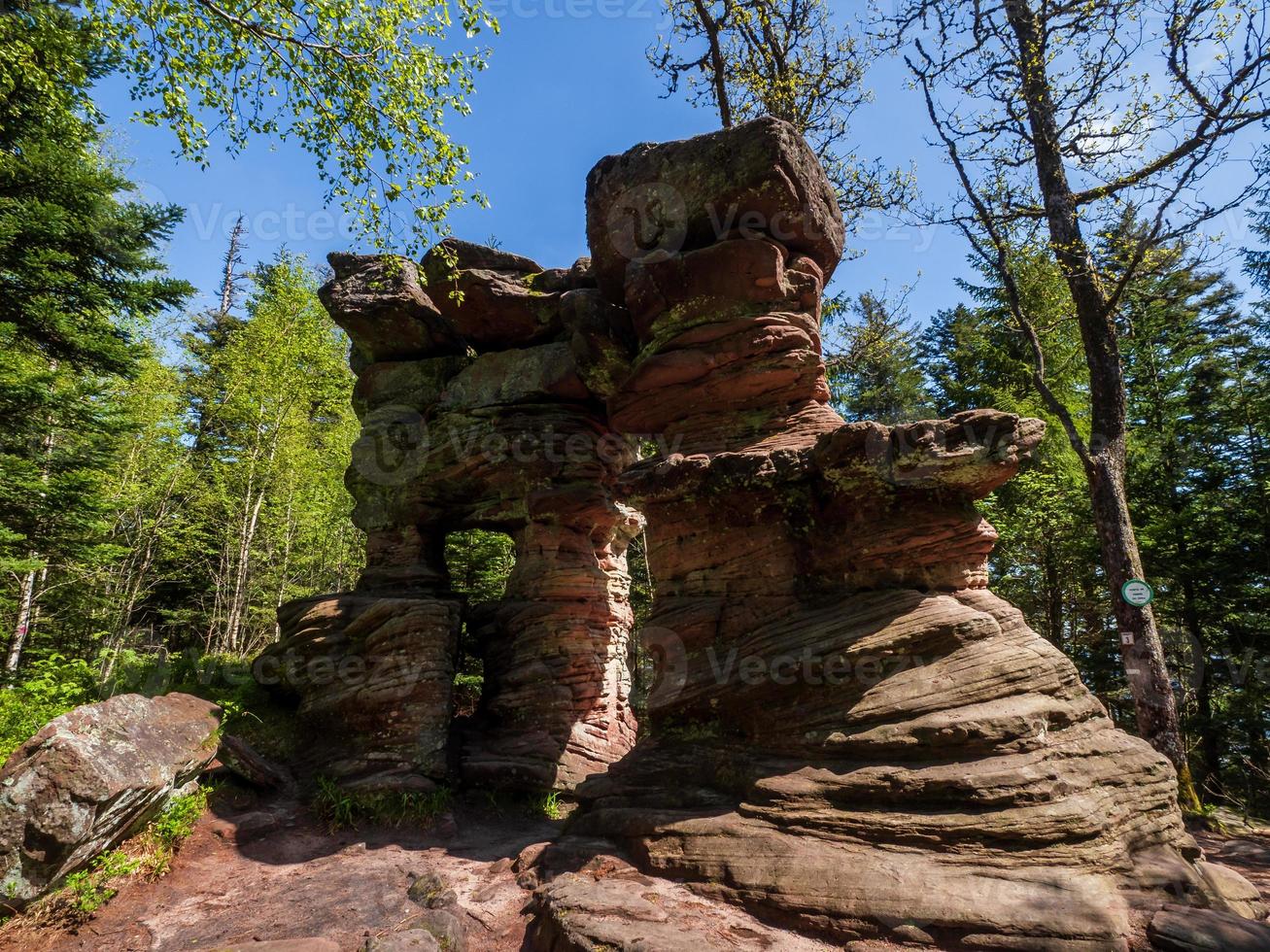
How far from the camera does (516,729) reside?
32.4ft

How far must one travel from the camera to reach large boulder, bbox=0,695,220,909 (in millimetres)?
4773

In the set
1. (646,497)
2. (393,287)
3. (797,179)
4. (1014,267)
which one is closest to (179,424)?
(393,287)

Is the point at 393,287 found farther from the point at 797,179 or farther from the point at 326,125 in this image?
the point at 797,179

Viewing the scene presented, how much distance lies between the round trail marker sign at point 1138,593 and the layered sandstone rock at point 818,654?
2.95m

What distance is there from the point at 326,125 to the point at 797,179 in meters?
6.13

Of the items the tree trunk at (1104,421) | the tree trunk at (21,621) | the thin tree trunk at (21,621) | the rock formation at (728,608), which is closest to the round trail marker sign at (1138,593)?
the tree trunk at (1104,421)

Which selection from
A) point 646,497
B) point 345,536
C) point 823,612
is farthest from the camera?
point 345,536

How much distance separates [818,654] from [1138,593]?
4865 mm

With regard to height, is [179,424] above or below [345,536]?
above

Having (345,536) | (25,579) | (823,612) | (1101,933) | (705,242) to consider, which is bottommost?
(1101,933)

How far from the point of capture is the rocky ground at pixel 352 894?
14.8ft

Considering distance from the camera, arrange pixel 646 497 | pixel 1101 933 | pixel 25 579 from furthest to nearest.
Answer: pixel 25 579 → pixel 646 497 → pixel 1101 933

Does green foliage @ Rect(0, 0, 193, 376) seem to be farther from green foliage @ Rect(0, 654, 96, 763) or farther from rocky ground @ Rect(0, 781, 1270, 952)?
rocky ground @ Rect(0, 781, 1270, 952)

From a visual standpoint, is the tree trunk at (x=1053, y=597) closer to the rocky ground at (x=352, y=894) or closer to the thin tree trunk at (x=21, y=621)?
the rocky ground at (x=352, y=894)
